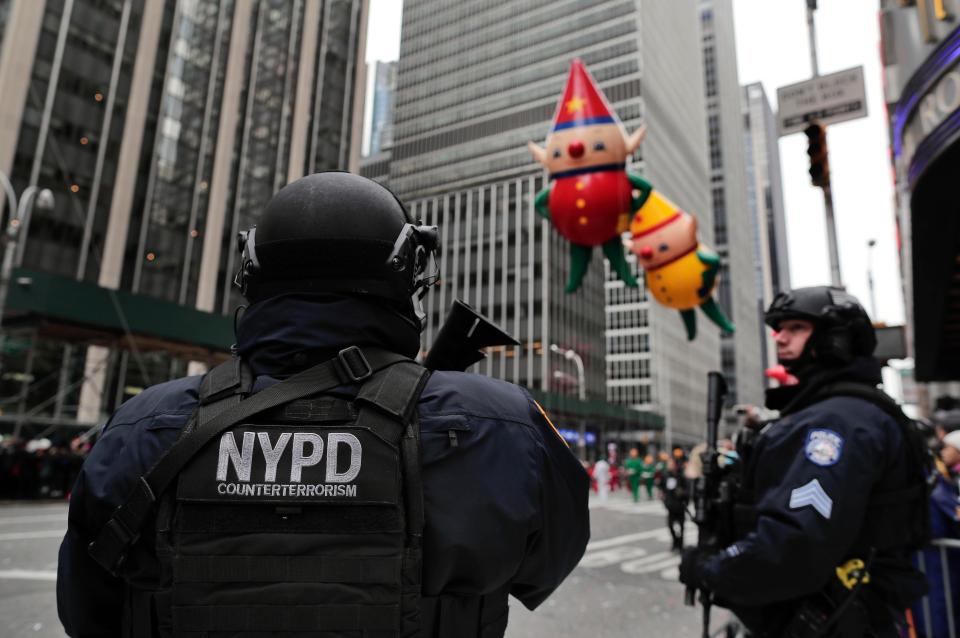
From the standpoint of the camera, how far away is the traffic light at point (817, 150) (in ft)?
22.0

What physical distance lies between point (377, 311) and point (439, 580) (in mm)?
632

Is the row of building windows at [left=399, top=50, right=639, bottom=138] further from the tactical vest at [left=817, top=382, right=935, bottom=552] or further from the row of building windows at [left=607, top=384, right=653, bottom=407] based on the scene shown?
the row of building windows at [left=607, top=384, right=653, bottom=407]

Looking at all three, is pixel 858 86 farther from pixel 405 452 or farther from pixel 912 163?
pixel 405 452

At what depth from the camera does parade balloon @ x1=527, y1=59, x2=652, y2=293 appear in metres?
10.2

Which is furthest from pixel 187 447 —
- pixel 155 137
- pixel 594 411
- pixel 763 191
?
pixel 763 191

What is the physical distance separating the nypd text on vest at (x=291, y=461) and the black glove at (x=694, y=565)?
6.50ft

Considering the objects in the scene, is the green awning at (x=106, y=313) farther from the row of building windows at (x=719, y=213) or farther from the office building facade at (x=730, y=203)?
the row of building windows at (x=719, y=213)

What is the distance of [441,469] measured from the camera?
4.52ft

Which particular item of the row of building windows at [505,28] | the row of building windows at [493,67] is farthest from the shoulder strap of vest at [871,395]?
the row of building windows at [505,28]

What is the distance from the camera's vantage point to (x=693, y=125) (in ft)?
299

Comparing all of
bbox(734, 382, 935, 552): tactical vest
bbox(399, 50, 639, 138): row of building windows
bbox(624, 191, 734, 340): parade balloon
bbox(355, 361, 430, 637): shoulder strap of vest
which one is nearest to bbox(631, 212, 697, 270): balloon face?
bbox(624, 191, 734, 340): parade balloon

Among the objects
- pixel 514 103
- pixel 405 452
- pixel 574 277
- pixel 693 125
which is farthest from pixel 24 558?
pixel 693 125

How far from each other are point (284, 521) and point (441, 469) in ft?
1.10

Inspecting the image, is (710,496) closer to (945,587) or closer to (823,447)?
(823,447)
